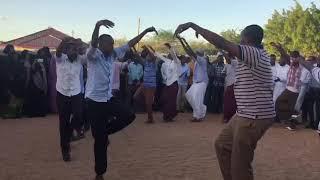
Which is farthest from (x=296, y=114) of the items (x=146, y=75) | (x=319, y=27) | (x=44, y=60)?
(x=319, y=27)

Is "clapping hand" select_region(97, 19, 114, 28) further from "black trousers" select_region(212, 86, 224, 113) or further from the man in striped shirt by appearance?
"black trousers" select_region(212, 86, 224, 113)

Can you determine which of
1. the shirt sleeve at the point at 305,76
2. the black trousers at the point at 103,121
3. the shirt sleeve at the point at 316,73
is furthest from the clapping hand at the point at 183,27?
the shirt sleeve at the point at 305,76

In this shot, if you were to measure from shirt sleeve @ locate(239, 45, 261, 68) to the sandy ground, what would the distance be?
8.57 feet

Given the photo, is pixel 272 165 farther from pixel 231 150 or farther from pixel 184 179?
pixel 231 150

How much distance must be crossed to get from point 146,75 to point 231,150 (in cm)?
831

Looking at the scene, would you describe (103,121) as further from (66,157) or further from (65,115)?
(66,157)

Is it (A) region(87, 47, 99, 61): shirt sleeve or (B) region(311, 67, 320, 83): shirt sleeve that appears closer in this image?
(A) region(87, 47, 99, 61): shirt sleeve

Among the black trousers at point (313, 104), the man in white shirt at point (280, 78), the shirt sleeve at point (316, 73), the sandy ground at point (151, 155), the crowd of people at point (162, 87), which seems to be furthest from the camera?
the man in white shirt at point (280, 78)

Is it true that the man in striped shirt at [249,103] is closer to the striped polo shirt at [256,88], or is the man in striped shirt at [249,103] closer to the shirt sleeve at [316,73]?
the striped polo shirt at [256,88]

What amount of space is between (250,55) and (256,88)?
40 centimetres

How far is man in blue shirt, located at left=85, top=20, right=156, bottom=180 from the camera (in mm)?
6801

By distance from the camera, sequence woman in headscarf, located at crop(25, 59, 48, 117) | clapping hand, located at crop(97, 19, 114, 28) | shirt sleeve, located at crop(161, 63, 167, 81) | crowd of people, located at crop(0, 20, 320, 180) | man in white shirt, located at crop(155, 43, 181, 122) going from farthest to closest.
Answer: shirt sleeve, located at crop(161, 63, 167, 81)
woman in headscarf, located at crop(25, 59, 48, 117)
man in white shirt, located at crop(155, 43, 181, 122)
clapping hand, located at crop(97, 19, 114, 28)
crowd of people, located at crop(0, 20, 320, 180)

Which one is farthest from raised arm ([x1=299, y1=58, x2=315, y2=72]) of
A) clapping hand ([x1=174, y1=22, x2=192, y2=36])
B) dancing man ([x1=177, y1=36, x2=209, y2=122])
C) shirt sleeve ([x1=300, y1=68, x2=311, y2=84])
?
clapping hand ([x1=174, y1=22, x2=192, y2=36])

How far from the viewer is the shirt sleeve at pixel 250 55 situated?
5047 mm
